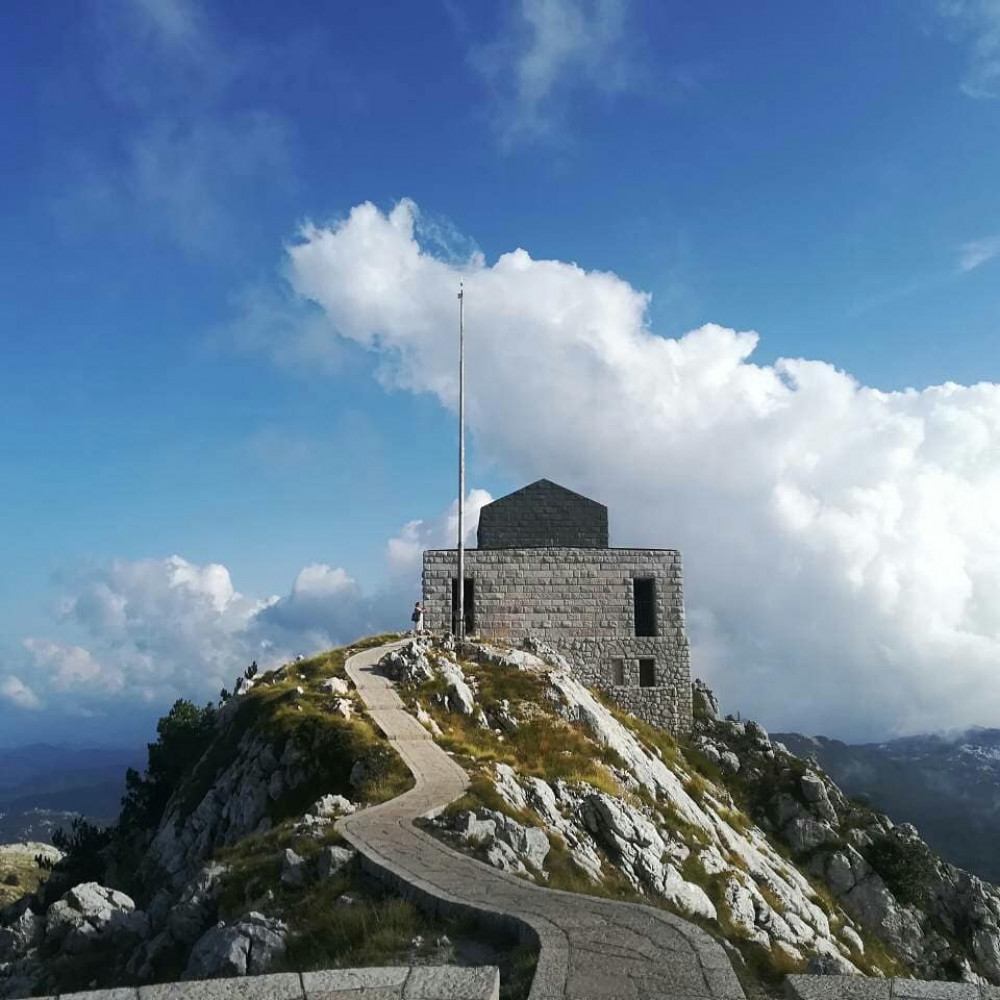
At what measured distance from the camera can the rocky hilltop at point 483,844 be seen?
15.7 meters

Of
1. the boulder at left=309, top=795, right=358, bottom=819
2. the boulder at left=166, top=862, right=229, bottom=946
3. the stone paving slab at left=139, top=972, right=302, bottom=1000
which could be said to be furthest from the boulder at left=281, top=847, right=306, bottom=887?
the stone paving slab at left=139, top=972, right=302, bottom=1000

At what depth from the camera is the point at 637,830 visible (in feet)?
81.1

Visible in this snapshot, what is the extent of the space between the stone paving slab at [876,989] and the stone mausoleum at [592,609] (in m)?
Answer: 35.7

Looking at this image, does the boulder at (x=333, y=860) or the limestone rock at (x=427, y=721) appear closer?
the boulder at (x=333, y=860)

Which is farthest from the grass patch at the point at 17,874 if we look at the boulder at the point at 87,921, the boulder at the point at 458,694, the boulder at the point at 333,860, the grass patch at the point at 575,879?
the grass patch at the point at 575,879

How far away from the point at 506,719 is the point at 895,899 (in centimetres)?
2062

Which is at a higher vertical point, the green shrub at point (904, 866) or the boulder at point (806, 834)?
the boulder at point (806, 834)

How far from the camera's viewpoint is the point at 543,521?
49.3 meters

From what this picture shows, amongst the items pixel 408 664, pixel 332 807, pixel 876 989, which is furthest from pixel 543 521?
pixel 876 989

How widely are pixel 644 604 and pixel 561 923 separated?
117 feet

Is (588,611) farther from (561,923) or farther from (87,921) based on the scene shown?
(561,923)

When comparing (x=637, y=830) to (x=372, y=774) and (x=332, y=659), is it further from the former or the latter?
(x=332, y=659)

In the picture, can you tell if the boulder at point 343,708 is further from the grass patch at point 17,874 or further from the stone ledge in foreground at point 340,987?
the grass patch at point 17,874

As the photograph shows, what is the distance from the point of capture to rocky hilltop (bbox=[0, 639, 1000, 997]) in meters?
15.7
